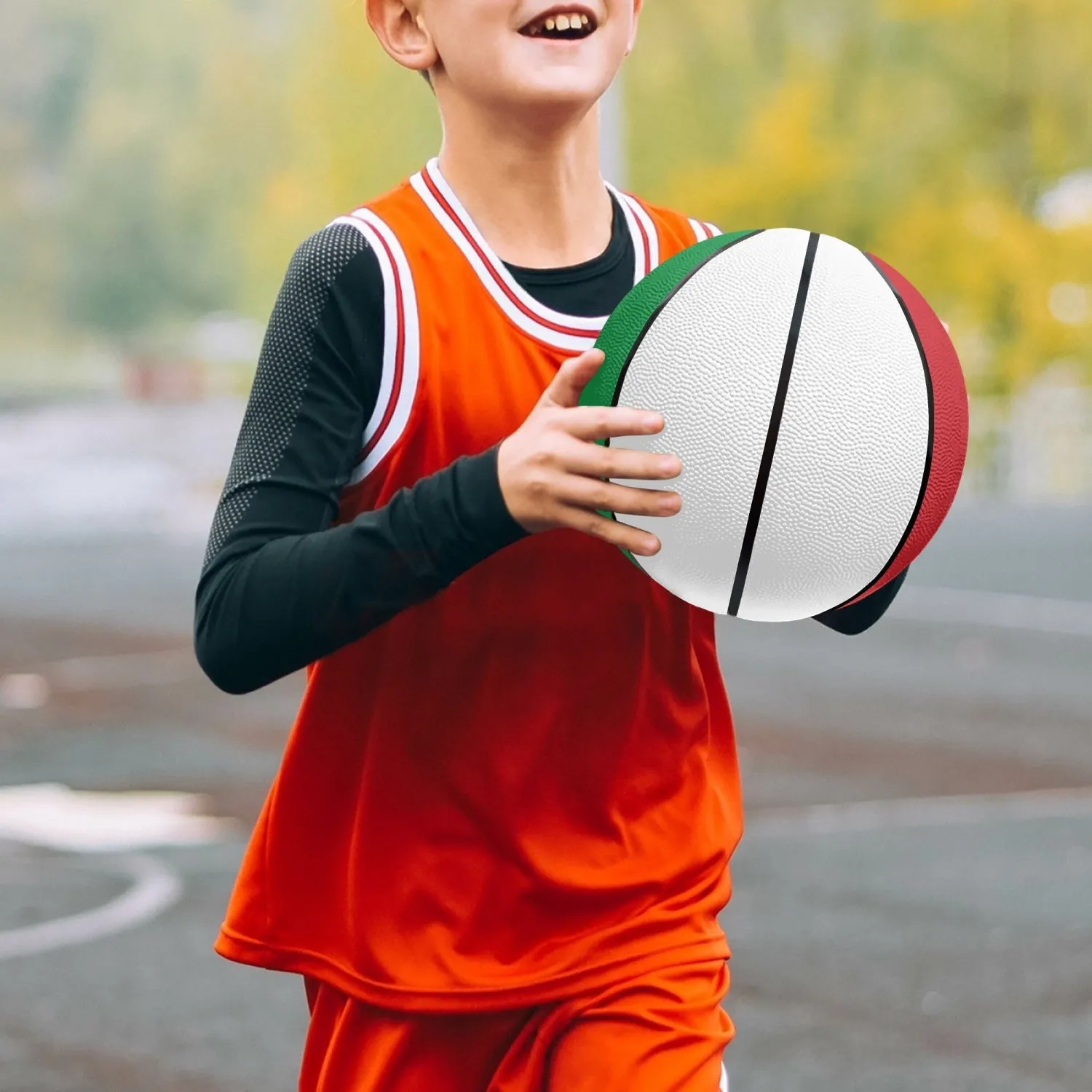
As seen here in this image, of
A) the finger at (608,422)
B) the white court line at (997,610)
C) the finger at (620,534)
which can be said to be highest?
the finger at (608,422)

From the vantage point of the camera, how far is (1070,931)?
6.97 meters

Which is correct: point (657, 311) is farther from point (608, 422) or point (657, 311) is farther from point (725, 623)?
point (725, 623)

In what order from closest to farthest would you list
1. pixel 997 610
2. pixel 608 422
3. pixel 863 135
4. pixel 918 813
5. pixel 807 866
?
1. pixel 608 422
2. pixel 807 866
3. pixel 918 813
4. pixel 997 610
5. pixel 863 135

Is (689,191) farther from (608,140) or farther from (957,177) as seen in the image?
(608,140)

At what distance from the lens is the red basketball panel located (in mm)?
2734

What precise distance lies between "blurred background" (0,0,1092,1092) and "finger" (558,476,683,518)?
6.22 feet

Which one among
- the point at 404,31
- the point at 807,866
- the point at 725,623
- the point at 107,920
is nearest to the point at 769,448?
the point at 404,31

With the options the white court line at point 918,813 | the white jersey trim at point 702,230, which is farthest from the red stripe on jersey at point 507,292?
the white court line at point 918,813

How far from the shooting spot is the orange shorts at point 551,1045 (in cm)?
270

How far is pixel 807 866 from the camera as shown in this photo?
25.7ft

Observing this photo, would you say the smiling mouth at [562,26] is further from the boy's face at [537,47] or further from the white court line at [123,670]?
the white court line at [123,670]

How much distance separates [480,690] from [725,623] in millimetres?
12043

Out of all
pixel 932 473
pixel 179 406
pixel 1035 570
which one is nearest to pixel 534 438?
pixel 932 473

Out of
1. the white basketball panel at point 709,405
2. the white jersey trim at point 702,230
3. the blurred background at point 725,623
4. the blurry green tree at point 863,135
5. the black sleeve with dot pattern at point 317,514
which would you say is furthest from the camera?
the blurry green tree at point 863,135
